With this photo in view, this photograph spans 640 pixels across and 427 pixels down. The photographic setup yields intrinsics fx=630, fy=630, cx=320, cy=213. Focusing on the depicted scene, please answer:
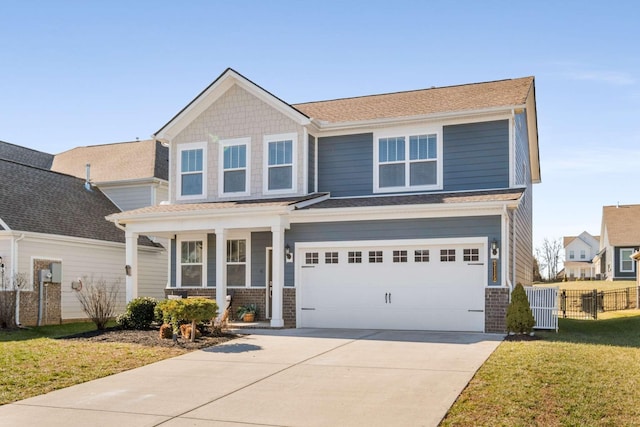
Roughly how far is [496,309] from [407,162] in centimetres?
518

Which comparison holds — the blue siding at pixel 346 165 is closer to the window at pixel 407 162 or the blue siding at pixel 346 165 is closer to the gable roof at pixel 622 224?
the window at pixel 407 162

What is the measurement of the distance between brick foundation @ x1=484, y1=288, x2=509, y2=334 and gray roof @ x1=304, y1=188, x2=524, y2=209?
2303mm

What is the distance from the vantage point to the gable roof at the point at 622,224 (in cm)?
4834

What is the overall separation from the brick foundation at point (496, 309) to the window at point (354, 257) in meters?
3.53

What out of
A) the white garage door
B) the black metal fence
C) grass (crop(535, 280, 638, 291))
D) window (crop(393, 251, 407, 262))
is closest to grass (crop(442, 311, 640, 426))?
the white garage door

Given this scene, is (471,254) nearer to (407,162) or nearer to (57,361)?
(407,162)

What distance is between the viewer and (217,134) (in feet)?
67.3

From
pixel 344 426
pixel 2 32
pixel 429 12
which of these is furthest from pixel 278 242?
pixel 344 426

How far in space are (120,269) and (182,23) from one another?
11722 millimetres

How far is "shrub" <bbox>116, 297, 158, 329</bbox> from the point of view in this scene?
55.7 feet

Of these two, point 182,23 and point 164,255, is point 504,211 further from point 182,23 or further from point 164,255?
point 164,255

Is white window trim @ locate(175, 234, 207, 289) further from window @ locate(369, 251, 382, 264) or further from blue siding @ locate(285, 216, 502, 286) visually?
window @ locate(369, 251, 382, 264)

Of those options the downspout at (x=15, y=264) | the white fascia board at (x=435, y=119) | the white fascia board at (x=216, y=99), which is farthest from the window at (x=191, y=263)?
the white fascia board at (x=435, y=119)

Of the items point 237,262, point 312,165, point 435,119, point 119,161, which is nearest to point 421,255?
point 435,119
